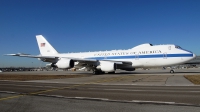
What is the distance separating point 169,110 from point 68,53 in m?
39.9

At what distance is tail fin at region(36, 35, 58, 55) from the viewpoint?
45875mm

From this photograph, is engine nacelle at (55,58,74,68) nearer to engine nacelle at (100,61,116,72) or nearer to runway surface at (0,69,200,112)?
engine nacelle at (100,61,116,72)

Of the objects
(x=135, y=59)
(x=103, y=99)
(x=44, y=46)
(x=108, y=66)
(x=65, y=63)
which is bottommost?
(x=103, y=99)

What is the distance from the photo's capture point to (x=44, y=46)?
45.9 metres

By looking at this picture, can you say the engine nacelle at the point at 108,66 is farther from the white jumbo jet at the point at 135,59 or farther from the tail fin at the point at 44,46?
the tail fin at the point at 44,46

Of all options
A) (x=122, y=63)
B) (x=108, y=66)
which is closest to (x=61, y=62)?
(x=108, y=66)

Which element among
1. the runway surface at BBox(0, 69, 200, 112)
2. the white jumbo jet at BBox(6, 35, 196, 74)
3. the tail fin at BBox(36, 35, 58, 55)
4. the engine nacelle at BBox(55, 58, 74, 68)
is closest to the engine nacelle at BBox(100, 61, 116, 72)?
the white jumbo jet at BBox(6, 35, 196, 74)

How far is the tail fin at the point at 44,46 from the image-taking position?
45875 millimetres

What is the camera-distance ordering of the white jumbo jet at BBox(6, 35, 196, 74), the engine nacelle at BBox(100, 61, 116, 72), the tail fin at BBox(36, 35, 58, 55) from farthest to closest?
the tail fin at BBox(36, 35, 58, 55)
the engine nacelle at BBox(100, 61, 116, 72)
the white jumbo jet at BBox(6, 35, 196, 74)

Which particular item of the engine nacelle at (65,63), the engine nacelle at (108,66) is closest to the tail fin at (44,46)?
the engine nacelle at (65,63)

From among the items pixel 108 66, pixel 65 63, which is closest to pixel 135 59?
pixel 108 66

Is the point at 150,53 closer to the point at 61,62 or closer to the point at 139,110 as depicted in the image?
the point at 61,62

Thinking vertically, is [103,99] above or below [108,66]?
below

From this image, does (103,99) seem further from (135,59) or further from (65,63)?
(65,63)
